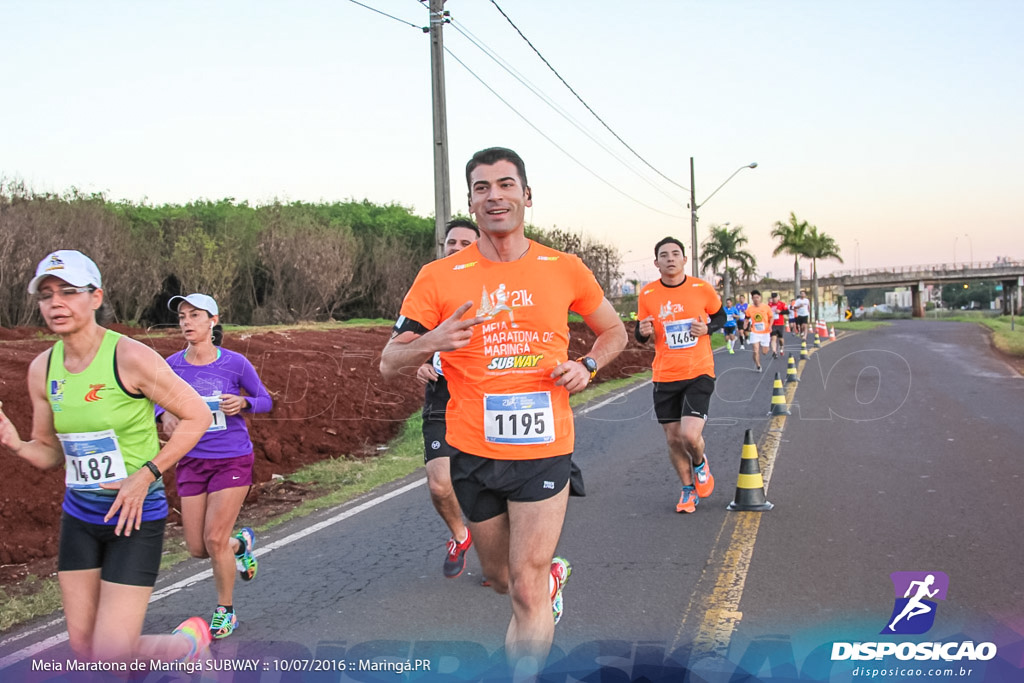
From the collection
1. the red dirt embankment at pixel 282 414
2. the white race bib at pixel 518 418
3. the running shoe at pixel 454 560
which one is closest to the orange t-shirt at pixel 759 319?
the red dirt embankment at pixel 282 414

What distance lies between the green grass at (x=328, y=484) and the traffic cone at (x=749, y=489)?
3792 millimetres

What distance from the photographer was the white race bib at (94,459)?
12.3 feet

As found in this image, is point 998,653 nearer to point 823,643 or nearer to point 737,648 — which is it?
point 823,643

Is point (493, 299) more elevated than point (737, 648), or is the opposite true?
point (493, 299)

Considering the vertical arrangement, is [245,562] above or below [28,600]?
above

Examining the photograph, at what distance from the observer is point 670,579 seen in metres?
5.68

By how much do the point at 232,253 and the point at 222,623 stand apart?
97.1ft

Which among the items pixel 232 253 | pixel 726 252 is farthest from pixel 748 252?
pixel 232 253

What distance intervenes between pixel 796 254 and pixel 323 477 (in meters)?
66.7

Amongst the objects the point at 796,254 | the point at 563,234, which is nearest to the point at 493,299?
the point at 563,234

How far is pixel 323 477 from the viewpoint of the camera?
34.8ft

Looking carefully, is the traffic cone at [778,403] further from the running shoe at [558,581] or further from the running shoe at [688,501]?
the running shoe at [558,581]

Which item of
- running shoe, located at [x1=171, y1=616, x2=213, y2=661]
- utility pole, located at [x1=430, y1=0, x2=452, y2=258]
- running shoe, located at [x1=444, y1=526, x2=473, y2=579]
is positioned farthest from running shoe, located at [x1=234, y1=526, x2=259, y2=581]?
utility pole, located at [x1=430, y1=0, x2=452, y2=258]

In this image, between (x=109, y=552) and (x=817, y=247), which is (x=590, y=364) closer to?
(x=109, y=552)
